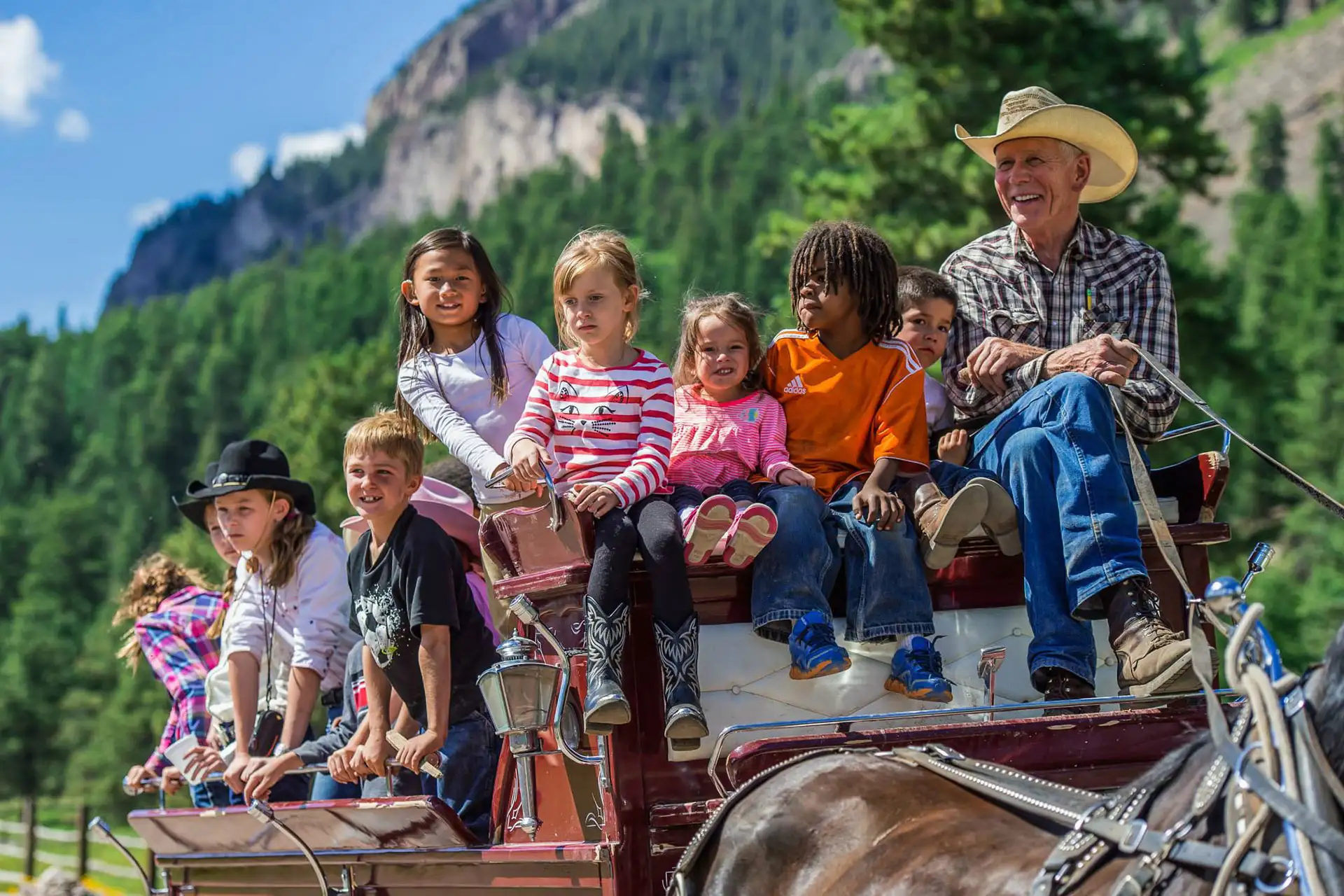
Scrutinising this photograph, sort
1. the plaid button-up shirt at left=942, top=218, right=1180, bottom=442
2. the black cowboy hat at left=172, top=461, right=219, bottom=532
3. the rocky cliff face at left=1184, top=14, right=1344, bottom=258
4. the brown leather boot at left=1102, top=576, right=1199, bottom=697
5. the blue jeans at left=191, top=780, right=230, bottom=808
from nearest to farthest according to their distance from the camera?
1. the brown leather boot at left=1102, top=576, right=1199, bottom=697
2. the plaid button-up shirt at left=942, top=218, right=1180, bottom=442
3. the blue jeans at left=191, top=780, right=230, bottom=808
4. the black cowboy hat at left=172, top=461, right=219, bottom=532
5. the rocky cliff face at left=1184, top=14, right=1344, bottom=258

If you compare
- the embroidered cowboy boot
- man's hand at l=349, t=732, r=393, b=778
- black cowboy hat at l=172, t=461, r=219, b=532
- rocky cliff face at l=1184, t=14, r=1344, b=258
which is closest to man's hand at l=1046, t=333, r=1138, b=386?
the embroidered cowboy boot

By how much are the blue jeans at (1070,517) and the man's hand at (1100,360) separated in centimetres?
14

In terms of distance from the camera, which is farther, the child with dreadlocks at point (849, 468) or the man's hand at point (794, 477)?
the man's hand at point (794, 477)

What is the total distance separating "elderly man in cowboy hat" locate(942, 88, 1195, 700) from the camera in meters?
4.02

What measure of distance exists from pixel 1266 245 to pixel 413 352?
93.9m

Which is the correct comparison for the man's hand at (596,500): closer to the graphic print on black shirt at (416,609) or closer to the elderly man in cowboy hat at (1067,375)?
the graphic print on black shirt at (416,609)

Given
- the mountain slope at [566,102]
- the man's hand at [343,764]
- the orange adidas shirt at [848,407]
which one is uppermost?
the mountain slope at [566,102]

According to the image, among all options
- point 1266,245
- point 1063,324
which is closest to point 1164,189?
point 1063,324

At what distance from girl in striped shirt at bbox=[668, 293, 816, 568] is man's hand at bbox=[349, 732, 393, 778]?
4.22 ft

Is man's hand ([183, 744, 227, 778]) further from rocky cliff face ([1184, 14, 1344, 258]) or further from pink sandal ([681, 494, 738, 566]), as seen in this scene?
rocky cliff face ([1184, 14, 1344, 258])

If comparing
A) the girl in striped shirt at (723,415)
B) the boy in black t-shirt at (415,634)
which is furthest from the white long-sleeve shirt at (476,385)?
the girl in striped shirt at (723,415)

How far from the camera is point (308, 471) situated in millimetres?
37969

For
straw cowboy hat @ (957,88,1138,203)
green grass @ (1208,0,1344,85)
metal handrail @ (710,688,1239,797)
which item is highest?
green grass @ (1208,0,1344,85)

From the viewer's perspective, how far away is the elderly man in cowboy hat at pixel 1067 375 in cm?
402
